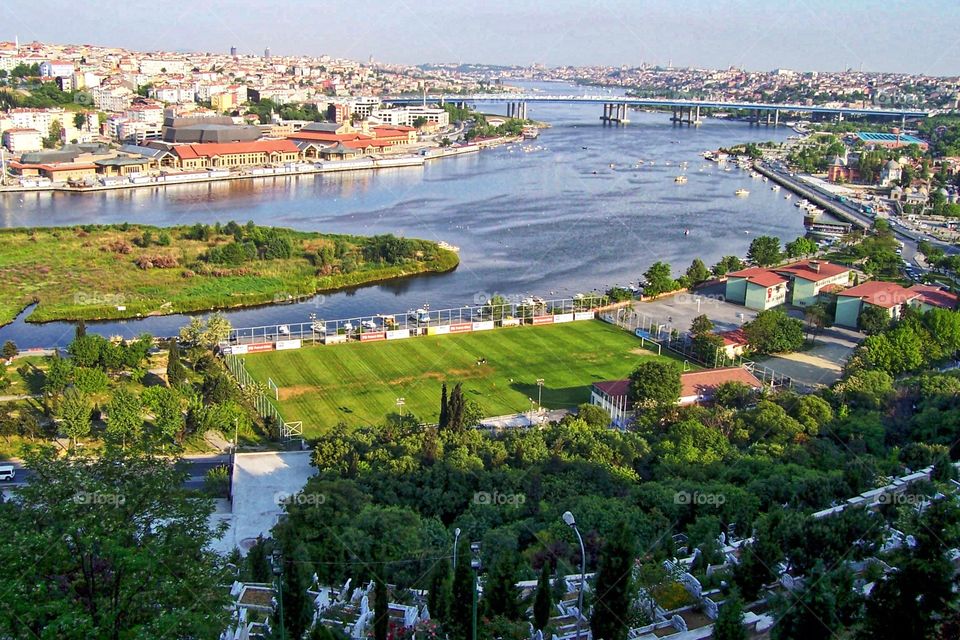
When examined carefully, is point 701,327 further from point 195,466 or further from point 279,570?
point 279,570

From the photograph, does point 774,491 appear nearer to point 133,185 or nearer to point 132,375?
point 132,375

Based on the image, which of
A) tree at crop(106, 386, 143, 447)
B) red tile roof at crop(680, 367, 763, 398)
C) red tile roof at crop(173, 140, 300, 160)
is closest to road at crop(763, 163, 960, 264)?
red tile roof at crop(680, 367, 763, 398)

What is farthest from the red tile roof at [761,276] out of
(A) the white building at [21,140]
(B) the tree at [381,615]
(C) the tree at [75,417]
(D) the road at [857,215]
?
(A) the white building at [21,140]

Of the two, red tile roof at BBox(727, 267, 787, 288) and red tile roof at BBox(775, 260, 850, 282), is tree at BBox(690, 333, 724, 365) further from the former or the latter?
red tile roof at BBox(775, 260, 850, 282)

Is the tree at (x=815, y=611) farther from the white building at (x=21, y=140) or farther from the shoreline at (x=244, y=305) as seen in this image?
the white building at (x=21, y=140)

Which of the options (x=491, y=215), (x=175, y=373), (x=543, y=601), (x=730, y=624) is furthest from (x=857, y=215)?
(x=543, y=601)
